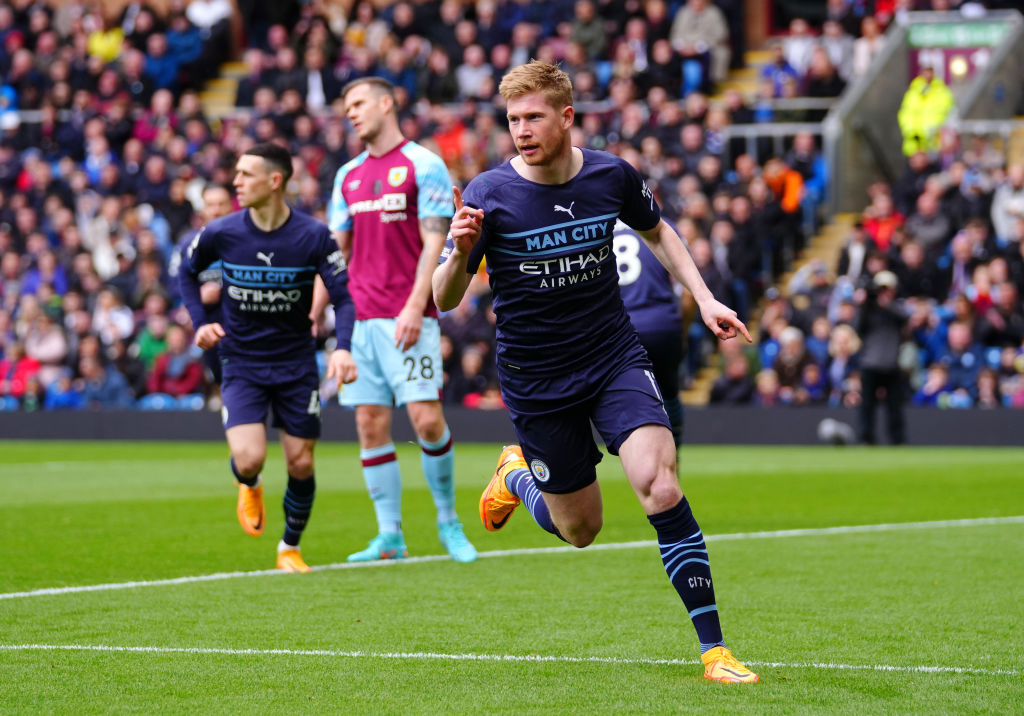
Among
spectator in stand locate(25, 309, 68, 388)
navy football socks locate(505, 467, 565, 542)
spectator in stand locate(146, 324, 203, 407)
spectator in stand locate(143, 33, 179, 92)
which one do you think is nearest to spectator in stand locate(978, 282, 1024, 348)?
spectator in stand locate(146, 324, 203, 407)

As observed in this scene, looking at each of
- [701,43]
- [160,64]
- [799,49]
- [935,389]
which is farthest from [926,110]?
[160,64]

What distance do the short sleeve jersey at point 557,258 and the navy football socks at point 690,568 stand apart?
2.51 ft

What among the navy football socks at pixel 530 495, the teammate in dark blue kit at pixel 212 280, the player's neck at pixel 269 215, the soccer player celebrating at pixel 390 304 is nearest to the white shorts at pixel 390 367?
the soccer player celebrating at pixel 390 304

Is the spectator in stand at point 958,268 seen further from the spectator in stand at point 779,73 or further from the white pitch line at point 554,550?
the white pitch line at point 554,550

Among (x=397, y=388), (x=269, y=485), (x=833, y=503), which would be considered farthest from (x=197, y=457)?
(x=397, y=388)

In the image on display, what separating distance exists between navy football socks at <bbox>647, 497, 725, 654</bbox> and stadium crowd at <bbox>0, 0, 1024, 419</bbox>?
12.9m

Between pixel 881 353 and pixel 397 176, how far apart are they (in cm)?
1135

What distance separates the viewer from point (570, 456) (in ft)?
21.0

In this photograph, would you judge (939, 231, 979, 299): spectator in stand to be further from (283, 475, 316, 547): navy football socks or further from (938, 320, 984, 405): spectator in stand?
(283, 475, 316, 547): navy football socks

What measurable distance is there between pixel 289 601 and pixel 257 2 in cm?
2656

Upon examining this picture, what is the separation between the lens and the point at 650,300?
10.2m

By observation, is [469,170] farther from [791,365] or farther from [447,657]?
[447,657]

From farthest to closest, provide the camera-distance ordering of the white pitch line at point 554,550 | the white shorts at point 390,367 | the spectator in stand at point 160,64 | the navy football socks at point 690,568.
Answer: the spectator in stand at point 160,64 < the white shorts at point 390,367 < the white pitch line at point 554,550 < the navy football socks at point 690,568

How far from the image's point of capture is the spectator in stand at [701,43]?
25.3 meters
